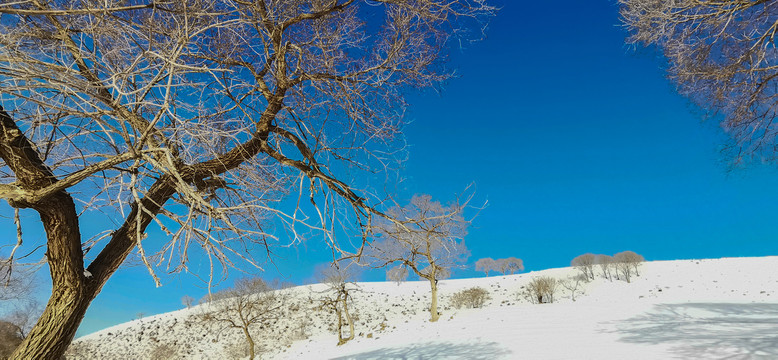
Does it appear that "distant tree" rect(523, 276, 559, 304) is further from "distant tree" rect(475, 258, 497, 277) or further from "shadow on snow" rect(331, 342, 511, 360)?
"distant tree" rect(475, 258, 497, 277)

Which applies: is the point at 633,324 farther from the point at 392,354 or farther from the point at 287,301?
the point at 287,301

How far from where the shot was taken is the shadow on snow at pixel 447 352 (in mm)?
4277

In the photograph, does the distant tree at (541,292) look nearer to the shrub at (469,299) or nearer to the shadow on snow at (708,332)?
the shrub at (469,299)

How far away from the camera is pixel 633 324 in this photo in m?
5.14

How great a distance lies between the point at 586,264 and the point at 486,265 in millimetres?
14114

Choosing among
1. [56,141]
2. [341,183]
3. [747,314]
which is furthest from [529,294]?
[56,141]

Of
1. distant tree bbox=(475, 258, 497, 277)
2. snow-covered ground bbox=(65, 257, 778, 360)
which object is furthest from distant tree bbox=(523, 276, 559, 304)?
distant tree bbox=(475, 258, 497, 277)

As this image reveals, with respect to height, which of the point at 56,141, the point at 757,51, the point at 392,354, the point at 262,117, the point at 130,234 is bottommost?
the point at 392,354

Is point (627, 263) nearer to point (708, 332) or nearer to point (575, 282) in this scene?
point (575, 282)

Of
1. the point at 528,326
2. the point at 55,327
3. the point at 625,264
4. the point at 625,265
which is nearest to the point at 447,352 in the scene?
the point at 528,326

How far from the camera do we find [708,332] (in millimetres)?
3996

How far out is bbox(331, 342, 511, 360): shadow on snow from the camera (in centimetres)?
428

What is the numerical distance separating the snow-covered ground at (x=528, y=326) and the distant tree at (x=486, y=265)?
11889 mm

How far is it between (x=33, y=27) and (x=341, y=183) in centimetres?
275
